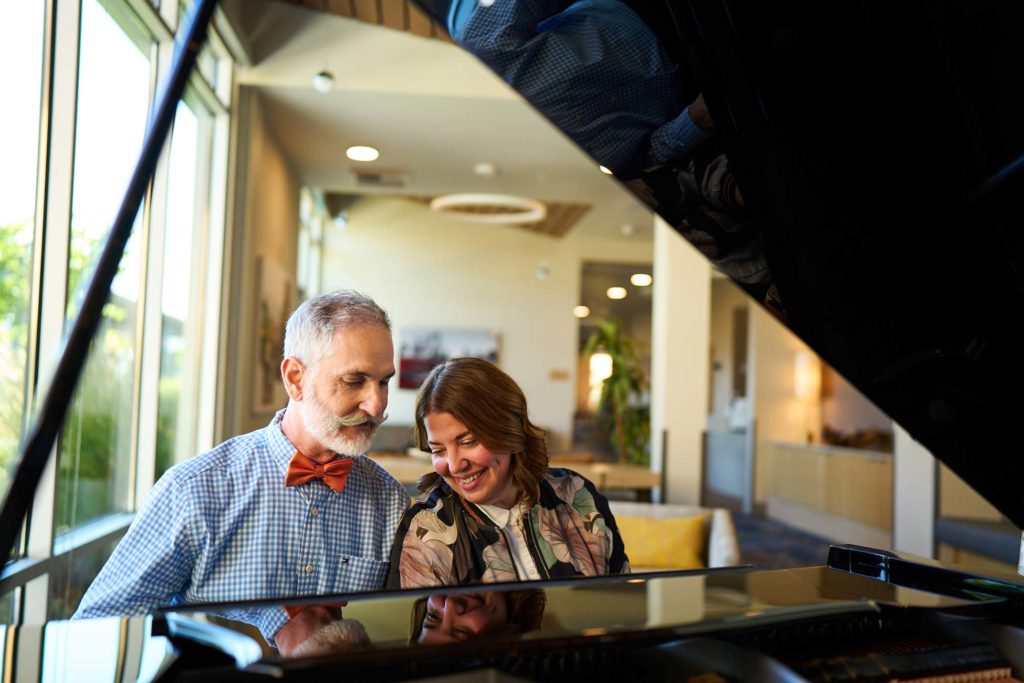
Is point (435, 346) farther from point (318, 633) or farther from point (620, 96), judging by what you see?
point (318, 633)

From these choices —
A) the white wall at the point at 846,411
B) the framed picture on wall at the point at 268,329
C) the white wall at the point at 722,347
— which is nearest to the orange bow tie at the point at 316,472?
the framed picture on wall at the point at 268,329

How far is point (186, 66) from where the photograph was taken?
31.5 inches

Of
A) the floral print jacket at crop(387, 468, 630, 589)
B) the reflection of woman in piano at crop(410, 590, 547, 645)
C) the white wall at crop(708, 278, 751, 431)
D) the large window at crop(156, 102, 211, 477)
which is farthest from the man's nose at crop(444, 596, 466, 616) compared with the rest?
the white wall at crop(708, 278, 751, 431)

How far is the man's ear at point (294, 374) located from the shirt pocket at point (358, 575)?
293 millimetres

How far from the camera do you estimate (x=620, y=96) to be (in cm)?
116

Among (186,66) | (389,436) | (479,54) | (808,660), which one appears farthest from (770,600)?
(389,436)

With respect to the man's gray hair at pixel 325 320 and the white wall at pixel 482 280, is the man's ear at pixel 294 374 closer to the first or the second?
the man's gray hair at pixel 325 320

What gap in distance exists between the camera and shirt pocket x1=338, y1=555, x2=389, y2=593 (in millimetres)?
1491

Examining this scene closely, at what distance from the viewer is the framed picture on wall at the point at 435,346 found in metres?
12.3

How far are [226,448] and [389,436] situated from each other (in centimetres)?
996

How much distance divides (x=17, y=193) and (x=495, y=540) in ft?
6.73

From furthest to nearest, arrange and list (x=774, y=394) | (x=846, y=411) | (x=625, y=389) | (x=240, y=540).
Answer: (x=774, y=394), (x=846, y=411), (x=625, y=389), (x=240, y=540)

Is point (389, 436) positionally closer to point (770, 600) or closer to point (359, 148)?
point (359, 148)

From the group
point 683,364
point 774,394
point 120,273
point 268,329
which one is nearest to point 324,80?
point 268,329
